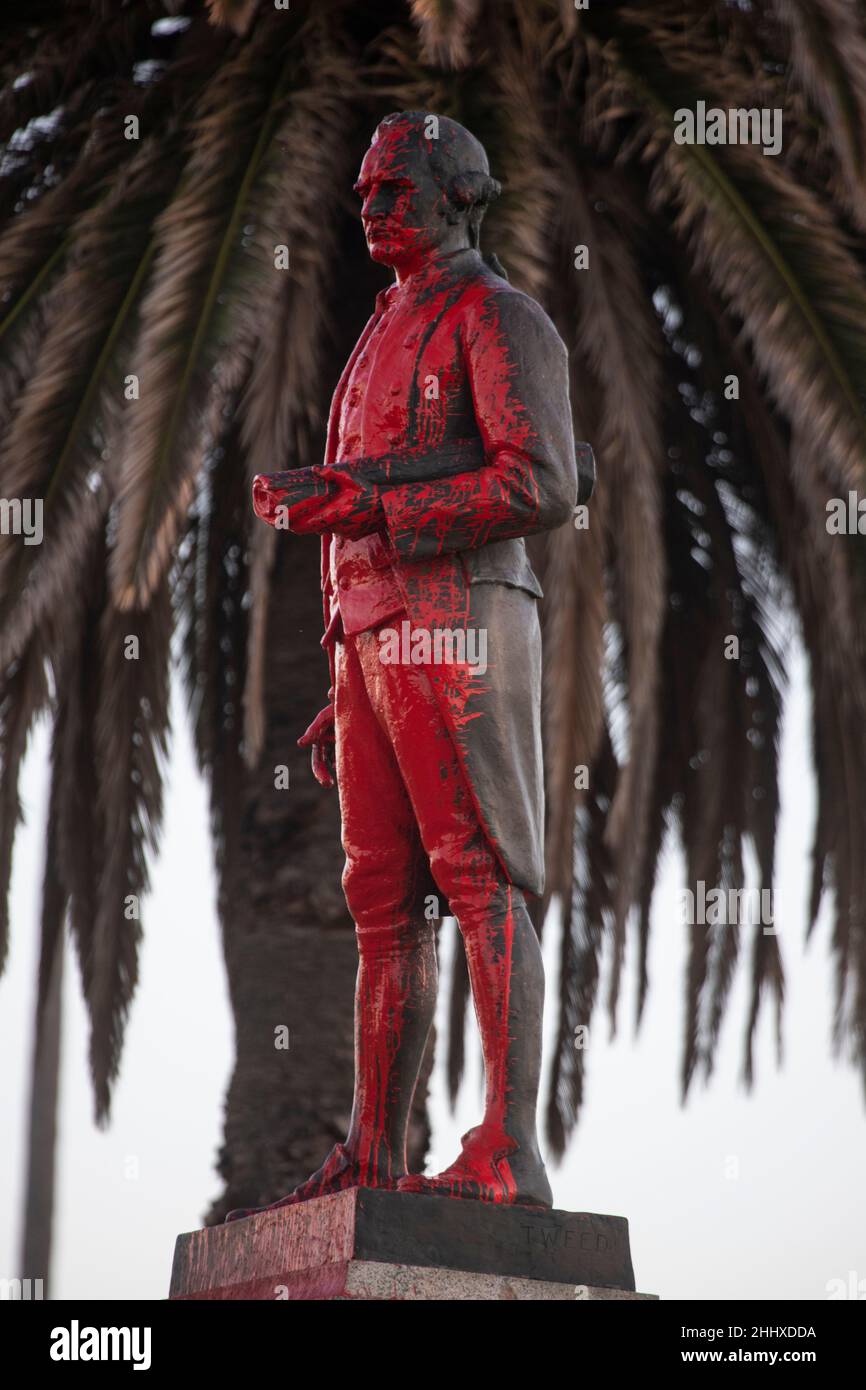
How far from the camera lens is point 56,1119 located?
16.8 meters

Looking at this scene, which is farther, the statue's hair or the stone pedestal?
the statue's hair

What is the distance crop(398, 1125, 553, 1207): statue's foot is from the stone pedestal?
47mm

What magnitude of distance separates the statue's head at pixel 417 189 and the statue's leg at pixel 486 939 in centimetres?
112

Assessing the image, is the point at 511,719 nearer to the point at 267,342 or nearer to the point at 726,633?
the point at 267,342

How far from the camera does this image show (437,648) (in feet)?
17.7

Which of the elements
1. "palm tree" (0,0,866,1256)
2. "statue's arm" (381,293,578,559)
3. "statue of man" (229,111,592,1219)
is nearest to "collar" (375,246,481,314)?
"statue of man" (229,111,592,1219)

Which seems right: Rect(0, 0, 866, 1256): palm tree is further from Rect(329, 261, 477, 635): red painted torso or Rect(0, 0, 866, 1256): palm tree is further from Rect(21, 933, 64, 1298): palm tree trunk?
Rect(21, 933, 64, 1298): palm tree trunk

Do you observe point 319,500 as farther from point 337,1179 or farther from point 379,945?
point 337,1179

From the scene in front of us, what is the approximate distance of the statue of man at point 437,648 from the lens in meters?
5.34

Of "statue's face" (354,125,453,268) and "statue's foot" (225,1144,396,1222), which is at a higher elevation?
"statue's face" (354,125,453,268)

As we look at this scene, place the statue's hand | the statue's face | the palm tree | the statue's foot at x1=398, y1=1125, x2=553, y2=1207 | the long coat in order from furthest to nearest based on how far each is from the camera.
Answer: the palm tree, the statue's hand, the statue's face, the long coat, the statue's foot at x1=398, y1=1125, x2=553, y2=1207

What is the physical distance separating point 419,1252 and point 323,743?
59.6 inches

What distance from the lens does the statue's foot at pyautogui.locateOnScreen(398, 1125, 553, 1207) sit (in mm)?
5113

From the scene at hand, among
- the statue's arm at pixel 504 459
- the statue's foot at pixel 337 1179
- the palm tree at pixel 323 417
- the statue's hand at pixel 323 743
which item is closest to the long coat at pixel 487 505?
the statue's arm at pixel 504 459
